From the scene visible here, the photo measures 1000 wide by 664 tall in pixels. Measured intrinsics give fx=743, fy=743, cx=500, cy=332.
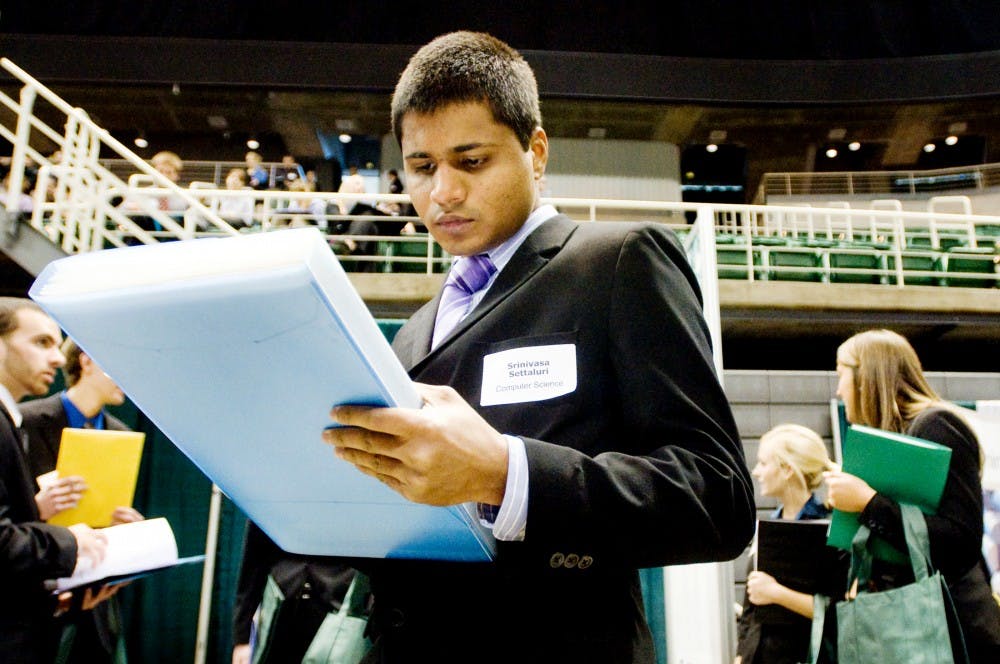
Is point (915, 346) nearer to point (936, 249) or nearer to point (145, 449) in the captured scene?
point (936, 249)

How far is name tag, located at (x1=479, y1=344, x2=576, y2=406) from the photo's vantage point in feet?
2.16

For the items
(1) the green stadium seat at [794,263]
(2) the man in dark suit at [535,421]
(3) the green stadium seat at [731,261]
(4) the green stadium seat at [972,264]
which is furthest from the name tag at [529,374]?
(4) the green stadium seat at [972,264]

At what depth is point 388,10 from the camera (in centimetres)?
988

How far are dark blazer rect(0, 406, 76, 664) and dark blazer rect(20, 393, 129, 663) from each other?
0.42ft

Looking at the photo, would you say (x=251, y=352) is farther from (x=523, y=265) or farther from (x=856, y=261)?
(x=856, y=261)

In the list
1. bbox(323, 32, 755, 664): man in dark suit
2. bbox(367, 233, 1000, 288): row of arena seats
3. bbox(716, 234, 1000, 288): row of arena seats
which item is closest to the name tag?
bbox(323, 32, 755, 664): man in dark suit

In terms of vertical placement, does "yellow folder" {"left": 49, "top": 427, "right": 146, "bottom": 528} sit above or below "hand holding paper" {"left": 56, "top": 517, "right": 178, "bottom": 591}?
above

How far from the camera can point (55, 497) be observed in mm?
1854

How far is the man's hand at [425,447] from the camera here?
0.45 m

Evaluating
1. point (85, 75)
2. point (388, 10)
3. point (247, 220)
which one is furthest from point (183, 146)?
point (247, 220)

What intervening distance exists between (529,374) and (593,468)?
0.45ft

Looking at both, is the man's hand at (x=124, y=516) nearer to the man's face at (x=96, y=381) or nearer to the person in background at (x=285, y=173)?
the man's face at (x=96, y=381)

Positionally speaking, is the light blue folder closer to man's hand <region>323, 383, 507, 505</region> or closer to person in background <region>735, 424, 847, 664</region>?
man's hand <region>323, 383, 507, 505</region>

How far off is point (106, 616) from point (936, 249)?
7.32m
